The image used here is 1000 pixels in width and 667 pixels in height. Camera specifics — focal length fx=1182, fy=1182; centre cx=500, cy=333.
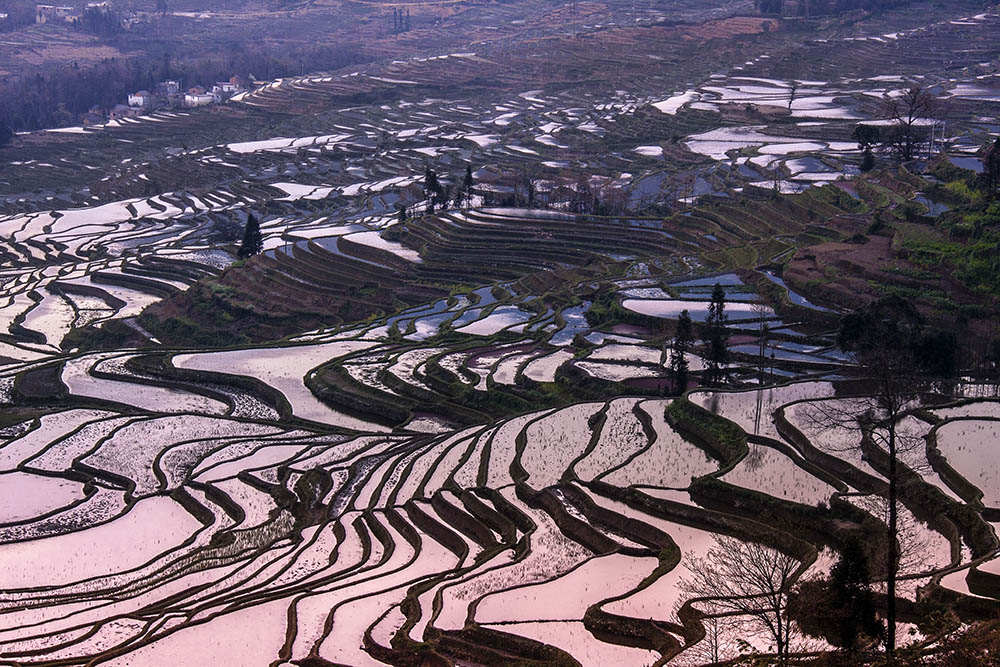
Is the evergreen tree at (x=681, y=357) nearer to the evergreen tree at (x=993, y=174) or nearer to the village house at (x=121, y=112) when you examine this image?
the evergreen tree at (x=993, y=174)

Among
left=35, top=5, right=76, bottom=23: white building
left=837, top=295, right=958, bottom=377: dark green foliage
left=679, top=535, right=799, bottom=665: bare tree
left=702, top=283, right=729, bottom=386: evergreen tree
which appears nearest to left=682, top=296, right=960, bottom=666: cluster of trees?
left=679, top=535, right=799, bottom=665: bare tree

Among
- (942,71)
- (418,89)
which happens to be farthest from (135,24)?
(942,71)

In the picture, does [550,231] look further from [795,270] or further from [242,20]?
[242,20]

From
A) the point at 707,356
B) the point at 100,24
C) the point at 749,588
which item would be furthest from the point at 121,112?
the point at 749,588

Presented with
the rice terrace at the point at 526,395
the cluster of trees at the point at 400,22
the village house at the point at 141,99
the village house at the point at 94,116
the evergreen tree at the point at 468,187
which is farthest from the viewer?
the cluster of trees at the point at 400,22

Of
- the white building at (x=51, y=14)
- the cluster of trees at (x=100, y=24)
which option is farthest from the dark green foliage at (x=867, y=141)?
the white building at (x=51, y=14)

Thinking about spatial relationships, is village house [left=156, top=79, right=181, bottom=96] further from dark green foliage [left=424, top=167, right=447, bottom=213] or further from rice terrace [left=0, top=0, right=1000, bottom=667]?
dark green foliage [left=424, top=167, right=447, bottom=213]
